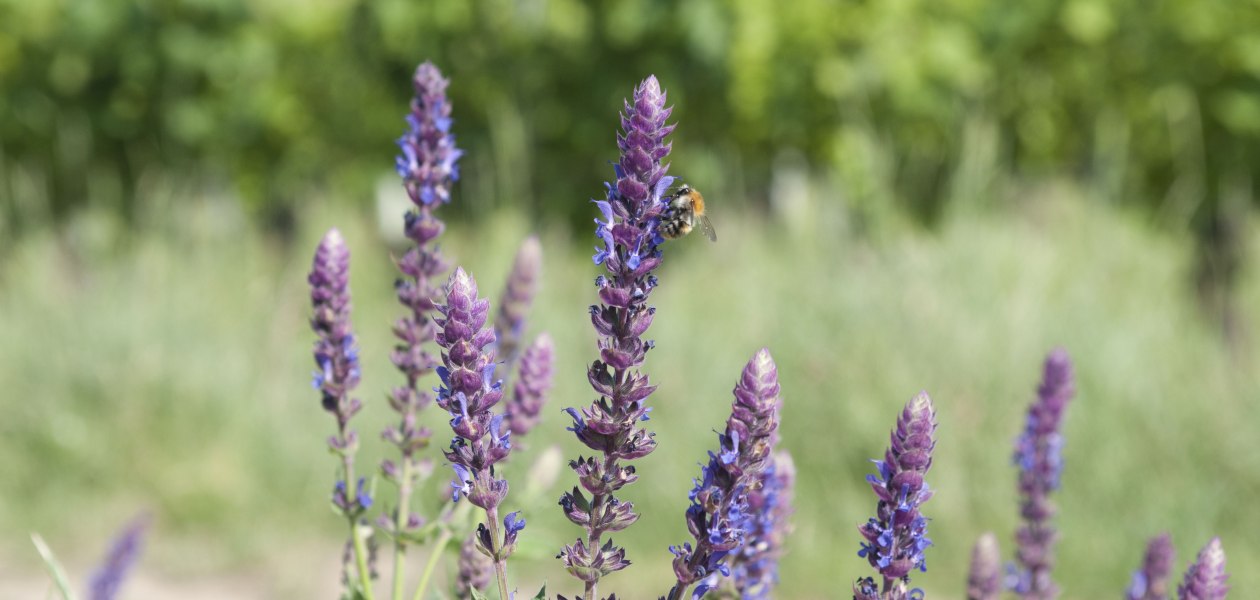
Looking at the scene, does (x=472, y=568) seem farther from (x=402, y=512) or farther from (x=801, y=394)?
(x=801, y=394)

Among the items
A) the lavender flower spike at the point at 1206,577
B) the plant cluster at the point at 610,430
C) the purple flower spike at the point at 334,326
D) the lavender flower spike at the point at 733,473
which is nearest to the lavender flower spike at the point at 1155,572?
the plant cluster at the point at 610,430

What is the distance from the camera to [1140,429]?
6.14m

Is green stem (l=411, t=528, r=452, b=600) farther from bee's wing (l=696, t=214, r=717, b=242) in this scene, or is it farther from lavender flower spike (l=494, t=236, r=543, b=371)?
bee's wing (l=696, t=214, r=717, b=242)

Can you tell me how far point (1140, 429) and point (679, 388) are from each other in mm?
2265

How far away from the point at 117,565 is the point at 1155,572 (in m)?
1.84

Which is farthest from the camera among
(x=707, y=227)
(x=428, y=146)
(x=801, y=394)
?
(x=801, y=394)

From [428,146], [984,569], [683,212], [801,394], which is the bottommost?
[984,569]

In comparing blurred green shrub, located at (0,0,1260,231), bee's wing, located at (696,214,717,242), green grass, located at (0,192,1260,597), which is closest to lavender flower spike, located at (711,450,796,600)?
bee's wing, located at (696,214,717,242)

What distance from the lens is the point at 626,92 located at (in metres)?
9.80

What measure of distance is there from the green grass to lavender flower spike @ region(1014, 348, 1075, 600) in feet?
10.0

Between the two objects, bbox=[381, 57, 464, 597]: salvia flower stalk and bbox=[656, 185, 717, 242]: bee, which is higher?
bbox=[656, 185, 717, 242]: bee

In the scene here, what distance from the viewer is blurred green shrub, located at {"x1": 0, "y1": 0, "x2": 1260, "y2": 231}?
29.6 ft

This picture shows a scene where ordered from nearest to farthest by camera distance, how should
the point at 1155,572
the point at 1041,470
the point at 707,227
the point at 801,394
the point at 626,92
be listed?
the point at 1155,572 → the point at 1041,470 → the point at 707,227 → the point at 801,394 → the point at 626,92

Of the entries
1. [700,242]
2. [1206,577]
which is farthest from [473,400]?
[700,242]
